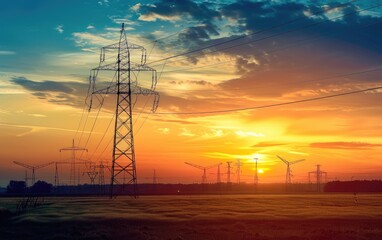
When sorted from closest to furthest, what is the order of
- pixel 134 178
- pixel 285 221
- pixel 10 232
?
A: pixel 10 232, pixel 285 221, pixel 134 178

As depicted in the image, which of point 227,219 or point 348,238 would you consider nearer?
point 348,238

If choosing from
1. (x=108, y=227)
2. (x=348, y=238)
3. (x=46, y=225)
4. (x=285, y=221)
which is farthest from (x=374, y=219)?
(x=46, y=225)

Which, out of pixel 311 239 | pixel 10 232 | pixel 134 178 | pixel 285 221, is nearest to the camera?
pixel 311 239

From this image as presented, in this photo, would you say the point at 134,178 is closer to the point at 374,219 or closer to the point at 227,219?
the point at 227,219

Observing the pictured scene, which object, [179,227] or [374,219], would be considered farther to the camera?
[374,219]

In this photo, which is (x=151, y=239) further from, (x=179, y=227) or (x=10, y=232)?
(x=10, y=232)

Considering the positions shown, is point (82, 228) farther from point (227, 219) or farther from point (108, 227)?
point (227, 219)

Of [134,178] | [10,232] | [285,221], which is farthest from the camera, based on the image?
[134,178]

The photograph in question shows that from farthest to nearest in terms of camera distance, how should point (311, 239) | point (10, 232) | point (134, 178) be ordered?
point (134, 178), point (10, 232), point (311, 239)

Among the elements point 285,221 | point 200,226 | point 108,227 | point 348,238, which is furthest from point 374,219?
point 108,227
